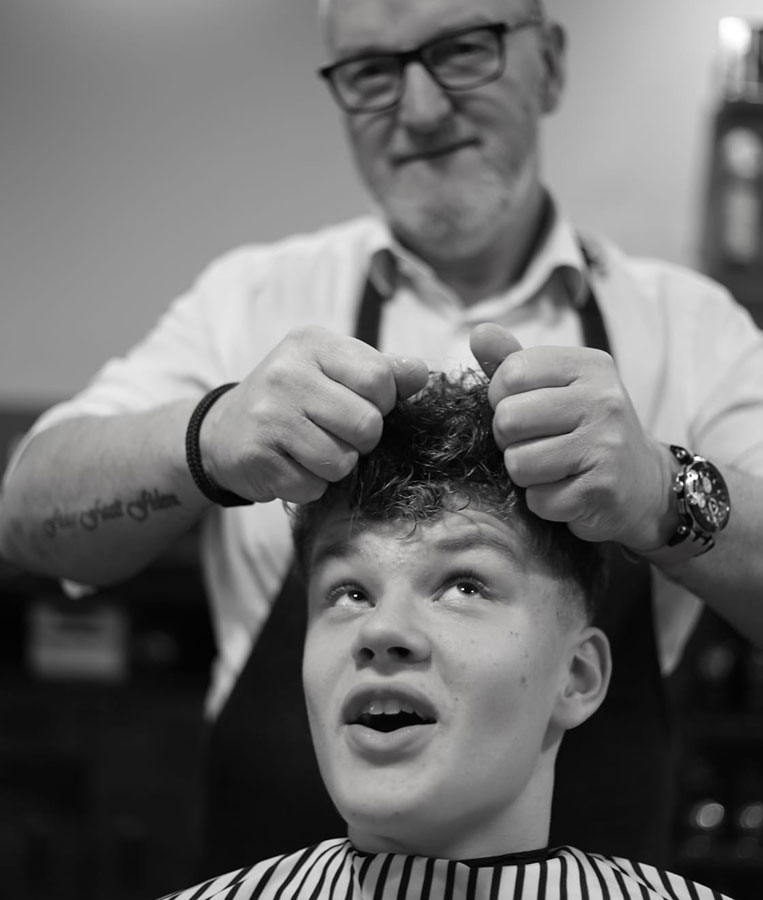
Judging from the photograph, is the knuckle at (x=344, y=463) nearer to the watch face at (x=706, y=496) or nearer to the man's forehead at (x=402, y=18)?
the watch face at (x=706, y=496)

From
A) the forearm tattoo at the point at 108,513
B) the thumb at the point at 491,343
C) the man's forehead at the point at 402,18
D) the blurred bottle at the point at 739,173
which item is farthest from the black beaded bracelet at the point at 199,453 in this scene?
the blurred bottle at the point at 739,173

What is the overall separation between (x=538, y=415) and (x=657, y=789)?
0.96 metres

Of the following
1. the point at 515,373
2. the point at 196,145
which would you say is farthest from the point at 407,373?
the point at 196,145

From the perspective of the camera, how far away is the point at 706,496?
1.42 metres

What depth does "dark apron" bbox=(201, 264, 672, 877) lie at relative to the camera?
5.95ft

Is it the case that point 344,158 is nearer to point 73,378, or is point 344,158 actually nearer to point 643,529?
point 73,378

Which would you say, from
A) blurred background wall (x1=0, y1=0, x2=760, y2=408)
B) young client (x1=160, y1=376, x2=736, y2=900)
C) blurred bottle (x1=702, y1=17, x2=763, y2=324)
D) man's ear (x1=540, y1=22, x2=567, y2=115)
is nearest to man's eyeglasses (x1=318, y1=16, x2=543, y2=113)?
man's ear (x1=540, y1=22, x2=567, y2=115)

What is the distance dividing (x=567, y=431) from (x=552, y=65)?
109 centimetres

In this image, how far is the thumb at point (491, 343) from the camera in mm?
1299

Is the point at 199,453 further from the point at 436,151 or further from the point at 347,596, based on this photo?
the point at 436,151

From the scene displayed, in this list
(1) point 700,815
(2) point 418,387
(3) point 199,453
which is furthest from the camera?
(1) point 700,815

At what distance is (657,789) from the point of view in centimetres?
191

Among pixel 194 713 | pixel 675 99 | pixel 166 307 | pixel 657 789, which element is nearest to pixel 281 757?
pixel 657 789

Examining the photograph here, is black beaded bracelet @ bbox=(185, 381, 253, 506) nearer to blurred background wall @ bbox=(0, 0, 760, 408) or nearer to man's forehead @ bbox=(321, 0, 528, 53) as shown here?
man's forehead @ bbox=(321, 0, 528, 53)
